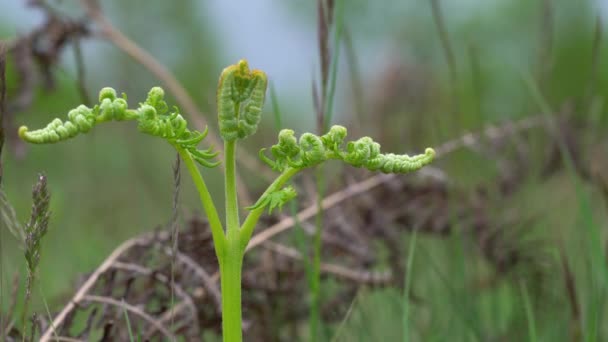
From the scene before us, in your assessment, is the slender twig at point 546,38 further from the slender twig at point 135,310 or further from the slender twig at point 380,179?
the slender twig at point 135,310

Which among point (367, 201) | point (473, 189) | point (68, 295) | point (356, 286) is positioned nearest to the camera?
point (68, 295)

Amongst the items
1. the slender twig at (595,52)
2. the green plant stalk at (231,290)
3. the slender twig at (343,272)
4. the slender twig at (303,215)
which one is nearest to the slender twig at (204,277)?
the slender twig at (303,215)

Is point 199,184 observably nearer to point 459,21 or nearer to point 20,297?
point 20,297

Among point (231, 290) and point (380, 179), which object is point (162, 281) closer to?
point (231, 290)

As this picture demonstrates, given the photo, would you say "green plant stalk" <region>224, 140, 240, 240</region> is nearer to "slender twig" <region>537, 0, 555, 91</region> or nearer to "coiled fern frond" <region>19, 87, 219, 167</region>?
"coiled fern frond" <region>19, 87, 219, 167</region>

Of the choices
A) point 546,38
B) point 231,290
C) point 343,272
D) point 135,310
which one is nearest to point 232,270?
point 231,290

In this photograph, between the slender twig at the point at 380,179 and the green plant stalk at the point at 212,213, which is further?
the slender twig at the point at 380,179

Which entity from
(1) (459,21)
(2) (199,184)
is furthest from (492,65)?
(2) (199,184)
